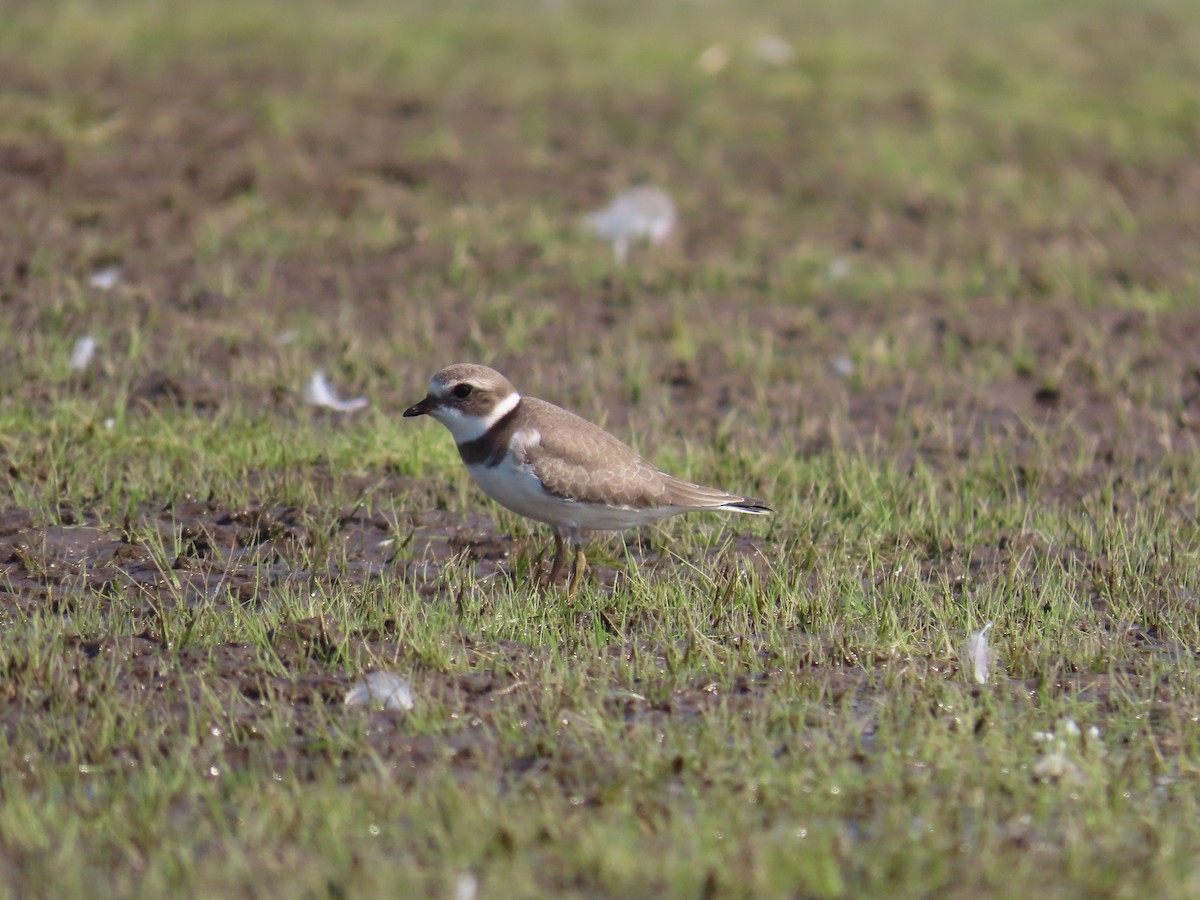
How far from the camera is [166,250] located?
10719 millimetres

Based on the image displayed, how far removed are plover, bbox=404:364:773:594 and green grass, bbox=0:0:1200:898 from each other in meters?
0.26

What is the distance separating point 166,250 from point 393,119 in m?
3.28

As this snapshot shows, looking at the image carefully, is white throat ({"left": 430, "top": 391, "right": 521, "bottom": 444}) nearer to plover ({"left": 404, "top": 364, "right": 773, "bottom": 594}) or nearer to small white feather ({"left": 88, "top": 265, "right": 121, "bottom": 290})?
plover ({"left": 404, "top": 364, "right": 773, "bottom": 594})

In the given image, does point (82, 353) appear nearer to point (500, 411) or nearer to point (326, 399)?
point (326, 399)

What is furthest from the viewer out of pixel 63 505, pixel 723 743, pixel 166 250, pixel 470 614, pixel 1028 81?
pixel 1028 81

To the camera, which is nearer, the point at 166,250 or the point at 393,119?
the point at 166,250

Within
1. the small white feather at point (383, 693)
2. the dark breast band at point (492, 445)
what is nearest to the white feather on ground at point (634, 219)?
the dark breast band at point (492, 445)

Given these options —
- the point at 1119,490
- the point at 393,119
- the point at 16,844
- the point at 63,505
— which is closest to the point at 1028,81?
the point at 393,119

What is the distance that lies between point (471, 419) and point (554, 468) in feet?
1.56

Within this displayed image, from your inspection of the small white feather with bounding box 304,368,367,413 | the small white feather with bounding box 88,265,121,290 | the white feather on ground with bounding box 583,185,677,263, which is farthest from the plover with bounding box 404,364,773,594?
the white feather on ground with bounding box 583,185,677,263

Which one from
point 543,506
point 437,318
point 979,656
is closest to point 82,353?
point 437,318

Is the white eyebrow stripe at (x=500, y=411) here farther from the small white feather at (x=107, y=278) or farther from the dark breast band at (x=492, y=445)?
the small white feather at (x=107, y=278)

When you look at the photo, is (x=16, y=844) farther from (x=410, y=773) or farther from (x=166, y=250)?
(x=166, y=250)

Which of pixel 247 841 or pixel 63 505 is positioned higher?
pixel 247 841
